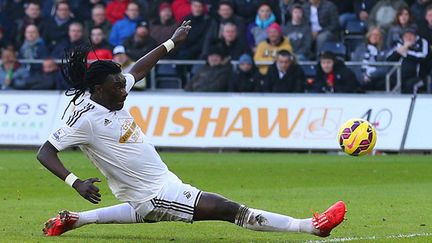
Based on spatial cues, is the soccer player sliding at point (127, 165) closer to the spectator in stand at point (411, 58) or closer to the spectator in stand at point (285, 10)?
the spectator in stand at point (411, 58)

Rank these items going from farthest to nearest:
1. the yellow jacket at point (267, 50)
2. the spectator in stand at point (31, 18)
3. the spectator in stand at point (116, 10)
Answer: the spectator in stand at point (31, 18)
the spectator in stand at point (116, 10)
the yellow jacket at point (267, 50)

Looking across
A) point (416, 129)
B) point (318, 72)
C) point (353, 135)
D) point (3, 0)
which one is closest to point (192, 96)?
point (318, 72)

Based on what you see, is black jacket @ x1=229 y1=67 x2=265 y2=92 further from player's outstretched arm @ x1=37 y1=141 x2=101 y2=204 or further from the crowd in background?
player's outstretched arm @ x1=37 y1=141 x2=101 y2=204

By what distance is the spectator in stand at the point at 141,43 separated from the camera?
2555cm

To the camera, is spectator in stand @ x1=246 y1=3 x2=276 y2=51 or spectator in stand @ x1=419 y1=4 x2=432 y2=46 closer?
spectator in stand @ x1=419 y1=4 x2=432 y2=46

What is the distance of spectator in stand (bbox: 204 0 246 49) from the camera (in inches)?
1016

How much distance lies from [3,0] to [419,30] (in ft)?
38.3

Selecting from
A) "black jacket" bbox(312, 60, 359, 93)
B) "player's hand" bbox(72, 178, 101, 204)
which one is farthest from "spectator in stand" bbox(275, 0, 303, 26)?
"player's hand" bbox(72, 178, 101, 204)

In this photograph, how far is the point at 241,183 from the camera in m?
16.7

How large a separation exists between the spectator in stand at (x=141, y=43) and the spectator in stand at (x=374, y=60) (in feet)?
16.1

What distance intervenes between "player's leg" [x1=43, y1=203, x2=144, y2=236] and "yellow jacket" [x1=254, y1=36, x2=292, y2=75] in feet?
47.2

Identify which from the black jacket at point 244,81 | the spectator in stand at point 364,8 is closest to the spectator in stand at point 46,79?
the black jacket at point 244,81

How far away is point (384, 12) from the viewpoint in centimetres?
2548

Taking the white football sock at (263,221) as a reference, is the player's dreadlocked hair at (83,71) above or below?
above
